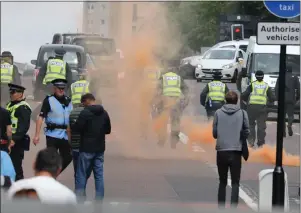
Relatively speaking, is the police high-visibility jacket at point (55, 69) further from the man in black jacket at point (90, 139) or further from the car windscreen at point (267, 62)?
the car windscreen at point (267, 62)

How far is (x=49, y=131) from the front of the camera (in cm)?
1161

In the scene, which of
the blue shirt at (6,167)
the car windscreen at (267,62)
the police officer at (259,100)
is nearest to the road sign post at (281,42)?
the blue shirt at (6,167)

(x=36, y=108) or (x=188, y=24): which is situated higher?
(x=188, y=24)

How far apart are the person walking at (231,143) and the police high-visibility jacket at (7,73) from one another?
4302 millimetres

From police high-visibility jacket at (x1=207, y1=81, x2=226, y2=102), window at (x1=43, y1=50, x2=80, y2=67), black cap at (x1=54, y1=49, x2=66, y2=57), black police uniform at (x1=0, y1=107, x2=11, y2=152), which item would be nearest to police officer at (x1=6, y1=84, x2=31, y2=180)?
black police uniform at (x1=0, y1=107, x2=11, y2=152)

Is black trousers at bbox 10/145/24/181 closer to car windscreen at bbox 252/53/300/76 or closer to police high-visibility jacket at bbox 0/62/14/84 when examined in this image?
police high-visibility jacket at bbox 0/62/14/84

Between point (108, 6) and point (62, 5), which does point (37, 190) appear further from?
point (108, 6)

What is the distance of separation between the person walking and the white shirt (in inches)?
208

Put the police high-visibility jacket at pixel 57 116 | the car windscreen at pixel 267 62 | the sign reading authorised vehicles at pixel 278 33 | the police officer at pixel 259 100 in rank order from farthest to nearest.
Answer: the car windscreen at pixel 267 62, the police officer at pixel 259 100, the police high-visibility jacket at pixel 57 116, the sign reading authorised vehicles at pixel 278 33

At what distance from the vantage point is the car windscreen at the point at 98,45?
20953 millimetres

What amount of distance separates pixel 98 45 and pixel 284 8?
1284 cm

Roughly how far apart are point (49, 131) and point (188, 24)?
1071cm

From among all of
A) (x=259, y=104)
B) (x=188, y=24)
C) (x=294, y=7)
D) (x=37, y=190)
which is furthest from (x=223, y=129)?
(x=188, y=24)

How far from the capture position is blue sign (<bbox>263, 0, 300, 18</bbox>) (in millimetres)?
10594
